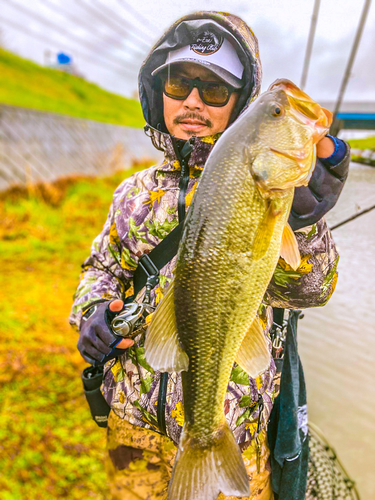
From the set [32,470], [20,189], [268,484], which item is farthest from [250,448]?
[20,189]

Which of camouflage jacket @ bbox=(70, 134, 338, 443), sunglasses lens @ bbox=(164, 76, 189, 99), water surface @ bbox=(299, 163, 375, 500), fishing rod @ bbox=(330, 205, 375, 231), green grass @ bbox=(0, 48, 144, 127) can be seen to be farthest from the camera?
green grass @ bbox=(0, 48, 144, 127)

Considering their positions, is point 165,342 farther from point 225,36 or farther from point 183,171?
point 225,36

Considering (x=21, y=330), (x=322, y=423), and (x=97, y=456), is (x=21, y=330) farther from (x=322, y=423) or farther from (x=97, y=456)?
(x=322, y=423)

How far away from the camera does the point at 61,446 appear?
3.63 metres

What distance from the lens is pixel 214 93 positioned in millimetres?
2047

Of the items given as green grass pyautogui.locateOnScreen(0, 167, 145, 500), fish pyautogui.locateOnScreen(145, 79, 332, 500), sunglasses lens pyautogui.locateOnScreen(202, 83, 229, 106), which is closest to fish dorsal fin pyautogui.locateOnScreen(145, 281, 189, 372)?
fish pyautogui.locateOnScreen(145, 79, 332, 500)

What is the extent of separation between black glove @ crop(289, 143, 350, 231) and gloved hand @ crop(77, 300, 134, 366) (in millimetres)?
956

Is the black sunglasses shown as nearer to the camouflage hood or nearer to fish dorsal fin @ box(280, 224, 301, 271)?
the camouflage hood

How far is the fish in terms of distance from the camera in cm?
126

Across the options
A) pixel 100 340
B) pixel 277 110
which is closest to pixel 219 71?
pixel 277 110

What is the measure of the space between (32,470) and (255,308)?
3.19 metres

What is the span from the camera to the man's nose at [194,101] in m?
2.00

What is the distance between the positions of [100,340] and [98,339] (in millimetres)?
14

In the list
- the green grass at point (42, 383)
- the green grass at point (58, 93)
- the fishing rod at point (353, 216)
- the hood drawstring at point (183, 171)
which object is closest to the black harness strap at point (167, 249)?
the hood drawstring at point (183, 171)
